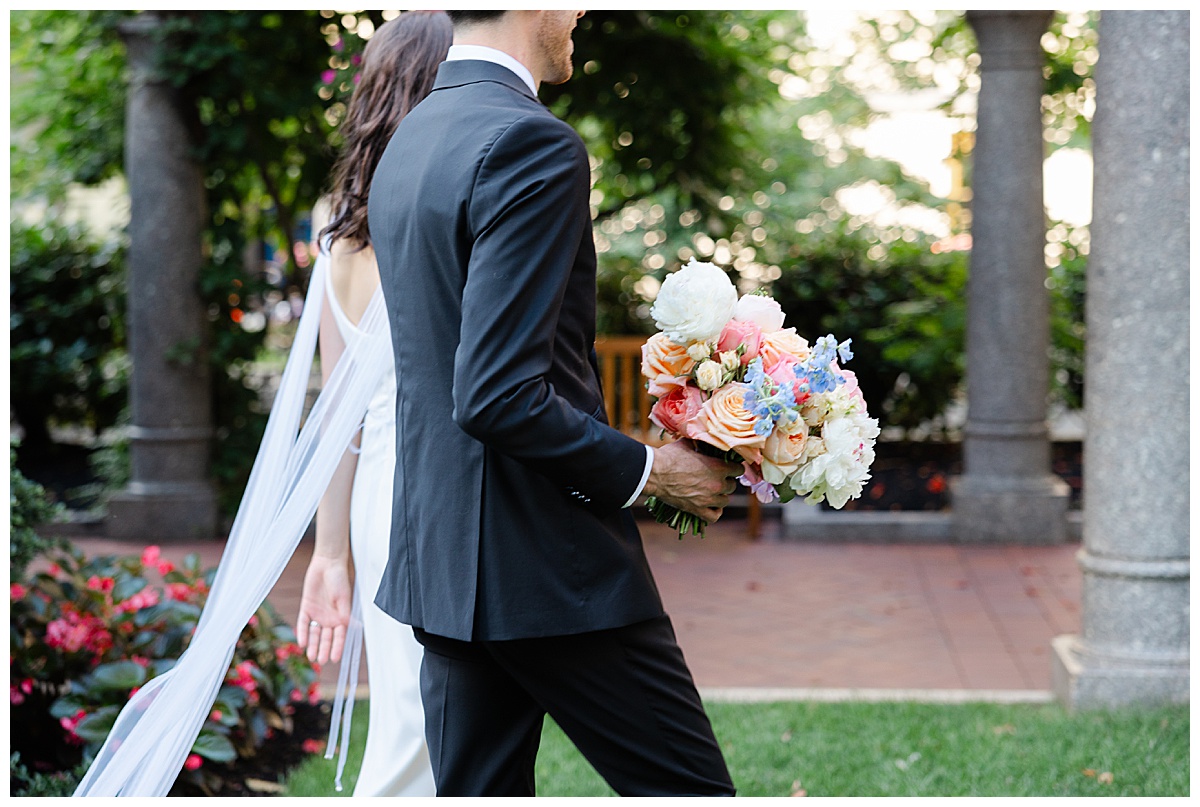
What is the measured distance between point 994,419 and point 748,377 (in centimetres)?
611

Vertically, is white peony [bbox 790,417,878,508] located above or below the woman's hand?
above

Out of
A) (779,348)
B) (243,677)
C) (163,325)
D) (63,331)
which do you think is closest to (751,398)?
(779,348)

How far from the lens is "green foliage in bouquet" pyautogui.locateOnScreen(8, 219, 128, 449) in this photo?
1023 centimetres

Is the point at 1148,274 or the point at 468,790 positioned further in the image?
the point at 1148,274

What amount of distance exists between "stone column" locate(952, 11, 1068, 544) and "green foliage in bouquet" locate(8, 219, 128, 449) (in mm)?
6425

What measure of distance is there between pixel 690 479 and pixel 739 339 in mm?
261

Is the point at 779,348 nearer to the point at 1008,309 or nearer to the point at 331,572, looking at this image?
the point at 331,572

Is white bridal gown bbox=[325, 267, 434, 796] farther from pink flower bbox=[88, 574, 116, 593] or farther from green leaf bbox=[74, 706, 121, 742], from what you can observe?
pink flower bbox=[88, 574, 116, 593]

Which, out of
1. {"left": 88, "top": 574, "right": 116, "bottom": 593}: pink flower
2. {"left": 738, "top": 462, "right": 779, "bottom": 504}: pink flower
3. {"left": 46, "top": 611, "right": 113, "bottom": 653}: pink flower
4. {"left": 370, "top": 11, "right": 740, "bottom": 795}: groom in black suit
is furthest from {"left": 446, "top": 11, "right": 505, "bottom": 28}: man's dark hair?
{"left": 88, "top": 574, "right": 116, "bottom": 593}: pink flower

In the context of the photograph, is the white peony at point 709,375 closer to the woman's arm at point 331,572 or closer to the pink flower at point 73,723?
the woman's arm at point 331,572

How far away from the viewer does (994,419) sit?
7.75 m

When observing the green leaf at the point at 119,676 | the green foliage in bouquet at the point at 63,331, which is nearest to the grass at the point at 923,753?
the green leaf at the point at 119,676
